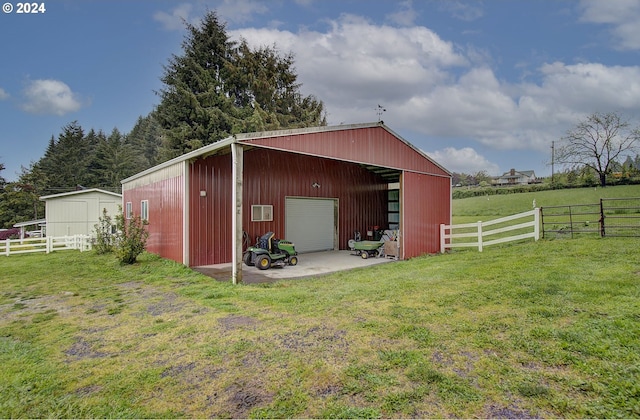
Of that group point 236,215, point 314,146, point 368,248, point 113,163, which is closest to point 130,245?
point 236,215

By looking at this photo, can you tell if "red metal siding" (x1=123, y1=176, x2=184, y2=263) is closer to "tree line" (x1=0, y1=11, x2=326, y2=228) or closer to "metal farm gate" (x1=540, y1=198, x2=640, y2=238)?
"tree line" (x1=0, y1=11, x2=326, y2=228)

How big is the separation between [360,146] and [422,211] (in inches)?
136

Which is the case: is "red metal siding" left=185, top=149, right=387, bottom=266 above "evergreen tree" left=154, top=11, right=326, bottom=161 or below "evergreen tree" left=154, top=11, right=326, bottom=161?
below

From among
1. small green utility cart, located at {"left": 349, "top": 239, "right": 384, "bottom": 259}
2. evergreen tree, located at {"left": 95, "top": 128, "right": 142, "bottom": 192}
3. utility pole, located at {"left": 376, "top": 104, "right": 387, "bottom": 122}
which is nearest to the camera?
utility pole, located at {"left": 376, "top": 104, "right": 387, "bottom": 122}

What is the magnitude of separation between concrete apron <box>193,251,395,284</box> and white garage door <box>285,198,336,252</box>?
758mm

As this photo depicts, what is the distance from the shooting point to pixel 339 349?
3.16m

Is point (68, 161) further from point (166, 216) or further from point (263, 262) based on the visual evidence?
point (263, 262)

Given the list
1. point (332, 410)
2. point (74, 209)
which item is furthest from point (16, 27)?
point (332, 410)

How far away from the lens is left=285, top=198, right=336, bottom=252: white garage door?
34.6ft

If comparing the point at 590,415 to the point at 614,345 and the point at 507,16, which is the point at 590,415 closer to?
the point at 614,345

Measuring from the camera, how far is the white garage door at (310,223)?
10.6 metres

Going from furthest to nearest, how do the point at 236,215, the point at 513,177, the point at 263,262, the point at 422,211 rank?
the point at 513,177 → the point at 422,211 → the point at 263,262 → the point at 236,215

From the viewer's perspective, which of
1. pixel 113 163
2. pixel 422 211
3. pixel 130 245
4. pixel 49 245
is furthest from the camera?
pixel 113 163

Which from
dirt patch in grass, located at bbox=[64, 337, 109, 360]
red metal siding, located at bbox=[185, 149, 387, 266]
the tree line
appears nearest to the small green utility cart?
red metal siding, located at bbox=[185, 149, 387, 266]
